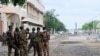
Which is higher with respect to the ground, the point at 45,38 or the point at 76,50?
the point at 45,38

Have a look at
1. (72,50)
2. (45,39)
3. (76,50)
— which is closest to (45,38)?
(45,39)

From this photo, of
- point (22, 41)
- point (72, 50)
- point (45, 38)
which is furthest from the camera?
point (72, 50)

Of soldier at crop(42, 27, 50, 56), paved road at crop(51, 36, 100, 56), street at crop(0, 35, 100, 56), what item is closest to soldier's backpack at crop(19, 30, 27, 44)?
soldier at crop(42, 27, 50, 56)

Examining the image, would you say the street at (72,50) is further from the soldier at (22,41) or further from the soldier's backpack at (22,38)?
the soldier's backpack at (22,38)

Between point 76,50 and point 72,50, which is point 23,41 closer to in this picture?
point 76,50

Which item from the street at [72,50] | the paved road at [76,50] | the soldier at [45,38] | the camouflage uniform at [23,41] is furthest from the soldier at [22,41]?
the paved road at [76,50]

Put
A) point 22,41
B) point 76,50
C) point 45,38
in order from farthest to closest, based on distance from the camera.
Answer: point 76,50 → point 45,38 → point 22,41

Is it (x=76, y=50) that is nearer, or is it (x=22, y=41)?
(x=22, y=41)

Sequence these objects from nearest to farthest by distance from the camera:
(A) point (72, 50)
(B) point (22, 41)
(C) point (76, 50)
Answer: (B) point (22, 41)
(C) point (76, 50)
(A) point (72, 50)

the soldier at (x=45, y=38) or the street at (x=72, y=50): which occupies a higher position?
the soldier at (x=45, y=38)

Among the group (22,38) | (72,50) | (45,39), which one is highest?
(22,38)

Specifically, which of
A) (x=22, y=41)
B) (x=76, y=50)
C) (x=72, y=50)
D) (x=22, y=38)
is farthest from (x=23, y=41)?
(x=72, y=50)

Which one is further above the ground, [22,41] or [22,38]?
[22,38]

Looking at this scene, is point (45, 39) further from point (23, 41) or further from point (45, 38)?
point (23, 41)
